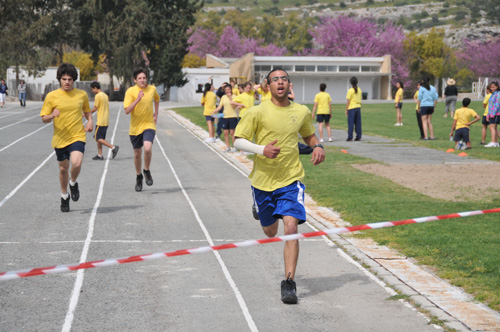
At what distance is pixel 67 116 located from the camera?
34.0 feet

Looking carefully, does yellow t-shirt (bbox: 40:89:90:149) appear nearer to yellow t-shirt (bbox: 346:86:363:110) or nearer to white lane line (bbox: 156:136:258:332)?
white lane line (bbox: 156:136:258:332)

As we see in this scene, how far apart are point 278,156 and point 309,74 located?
7562cm

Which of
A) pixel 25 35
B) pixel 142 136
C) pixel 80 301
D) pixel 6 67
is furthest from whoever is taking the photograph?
pixel 6 67

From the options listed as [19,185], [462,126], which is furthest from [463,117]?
[19,185]

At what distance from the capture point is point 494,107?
67.4ft

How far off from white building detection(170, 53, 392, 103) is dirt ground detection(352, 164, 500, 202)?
60906mm

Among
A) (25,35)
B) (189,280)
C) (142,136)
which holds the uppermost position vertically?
(25,35)

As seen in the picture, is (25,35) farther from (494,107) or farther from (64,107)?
(64,107)

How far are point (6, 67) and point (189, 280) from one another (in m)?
75.6

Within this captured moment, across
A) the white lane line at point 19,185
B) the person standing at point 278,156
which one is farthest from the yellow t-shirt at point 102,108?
the person standing at point 278,156

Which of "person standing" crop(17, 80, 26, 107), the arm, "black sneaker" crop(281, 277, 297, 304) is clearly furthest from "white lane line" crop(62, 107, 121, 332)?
"person standing" crop(17, 80, 26, 107)

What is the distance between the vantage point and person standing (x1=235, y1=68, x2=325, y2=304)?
6.31 metres

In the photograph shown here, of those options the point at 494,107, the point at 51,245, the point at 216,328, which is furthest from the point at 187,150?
the point at 216,328

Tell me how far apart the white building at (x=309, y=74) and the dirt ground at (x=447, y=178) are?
60906 millimetres
